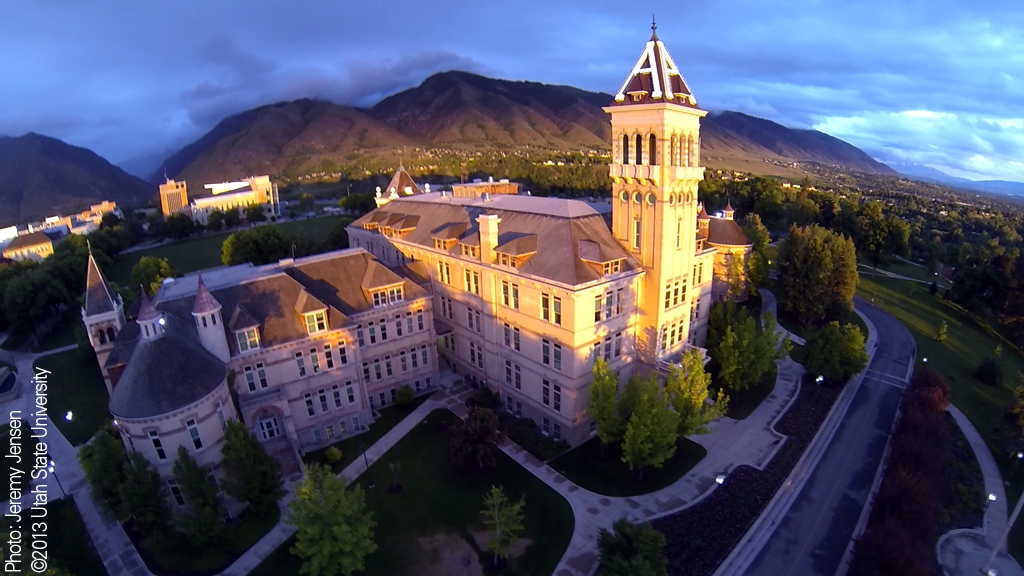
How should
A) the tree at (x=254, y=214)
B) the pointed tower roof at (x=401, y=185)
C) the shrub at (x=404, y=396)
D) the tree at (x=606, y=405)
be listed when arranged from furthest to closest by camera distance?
1. the tree at (x=254, y=214)
2. the pointed tower roof at (x=401, y=185)
3. the shrub at (x=404, y=396)
4. the tree at (x=606, y=405)

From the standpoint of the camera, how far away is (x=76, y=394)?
52250 mm

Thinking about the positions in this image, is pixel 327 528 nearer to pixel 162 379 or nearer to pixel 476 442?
pixel 476 442

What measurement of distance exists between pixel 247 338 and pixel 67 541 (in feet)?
56.4

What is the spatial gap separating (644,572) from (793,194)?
475ft

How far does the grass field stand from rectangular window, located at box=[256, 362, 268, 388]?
246 feet

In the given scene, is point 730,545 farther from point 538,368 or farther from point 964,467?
point 964,467

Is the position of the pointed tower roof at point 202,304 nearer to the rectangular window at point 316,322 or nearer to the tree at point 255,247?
the rectangular window at point 316,322

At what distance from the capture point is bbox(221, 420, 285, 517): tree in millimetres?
32125

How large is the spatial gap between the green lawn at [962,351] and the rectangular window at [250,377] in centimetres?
5734

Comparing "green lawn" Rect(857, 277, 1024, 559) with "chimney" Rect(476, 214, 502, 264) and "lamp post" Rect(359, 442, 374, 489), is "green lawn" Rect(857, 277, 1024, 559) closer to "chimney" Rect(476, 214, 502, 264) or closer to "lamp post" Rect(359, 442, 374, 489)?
"chimney" Rect(476, 214, 502, 264)

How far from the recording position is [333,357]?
4341cm

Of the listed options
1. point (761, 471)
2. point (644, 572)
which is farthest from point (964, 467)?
point (644, 572)

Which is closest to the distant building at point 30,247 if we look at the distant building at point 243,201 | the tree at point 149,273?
the distant building at point 243,201

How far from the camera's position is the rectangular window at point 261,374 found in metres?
40.3
